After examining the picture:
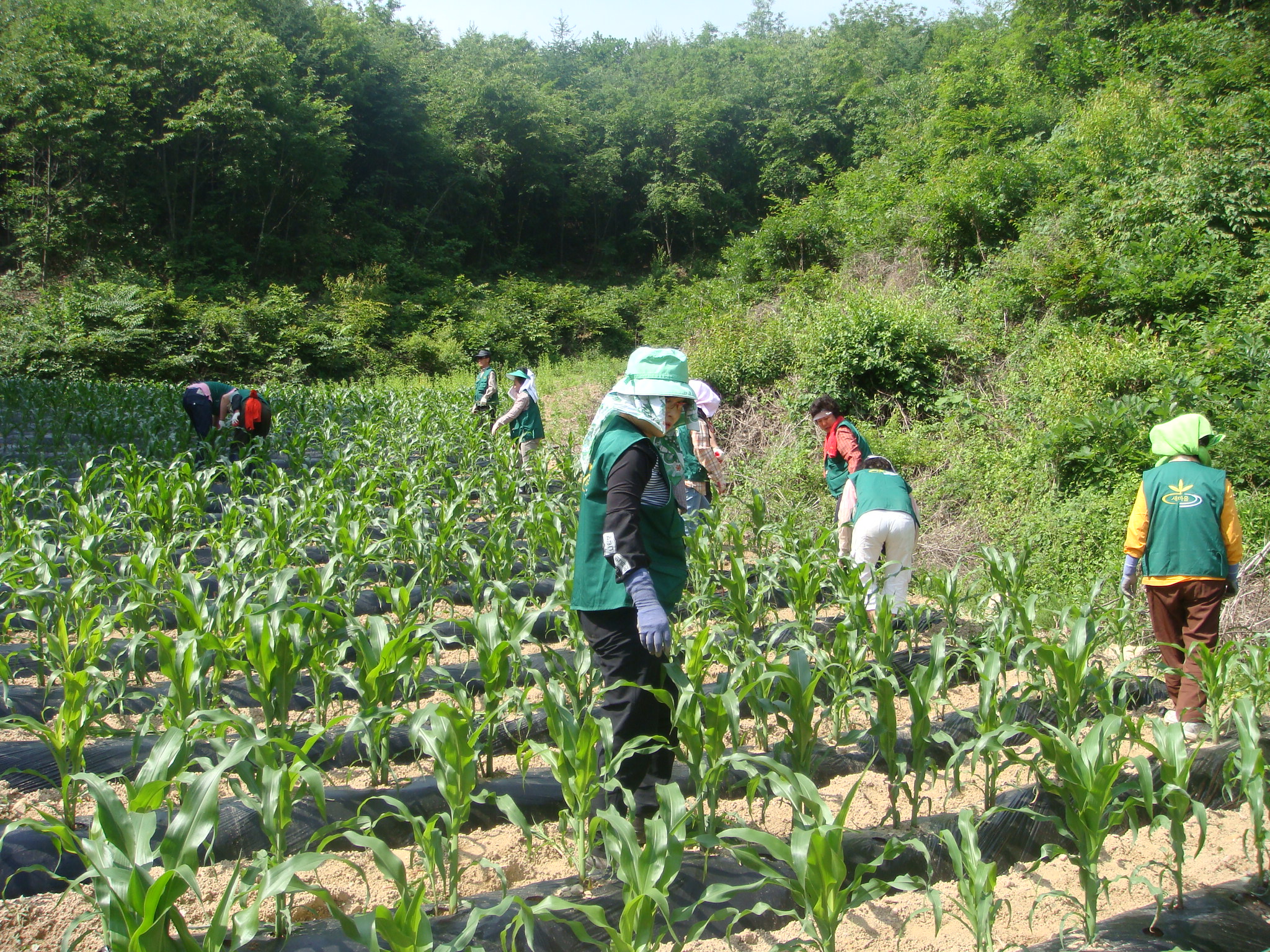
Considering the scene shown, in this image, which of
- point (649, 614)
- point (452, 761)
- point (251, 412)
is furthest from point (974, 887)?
point (251, 412)

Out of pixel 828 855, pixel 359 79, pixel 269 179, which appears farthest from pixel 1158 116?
pixel 359 79

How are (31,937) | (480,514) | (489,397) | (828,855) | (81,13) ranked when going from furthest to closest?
(81,13)
(489,397)
(480,514)
(31,937)
(828,855)

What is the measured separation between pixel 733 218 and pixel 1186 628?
1324 inches

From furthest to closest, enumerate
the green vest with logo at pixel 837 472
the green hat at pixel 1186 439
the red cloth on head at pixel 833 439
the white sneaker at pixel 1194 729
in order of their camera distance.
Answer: the green vest with logo at pixel 837 472, the red cloth on head at pixel 833 439, the green hat at pixel 1186 439, the white sneaker at pixel 1194 729

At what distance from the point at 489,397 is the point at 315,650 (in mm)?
6359

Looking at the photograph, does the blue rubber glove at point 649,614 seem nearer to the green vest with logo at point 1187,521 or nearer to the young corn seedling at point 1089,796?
the young corn seedling at point 1089,796

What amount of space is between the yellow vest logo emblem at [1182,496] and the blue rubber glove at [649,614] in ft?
7.82

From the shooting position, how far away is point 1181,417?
3568 millimetres

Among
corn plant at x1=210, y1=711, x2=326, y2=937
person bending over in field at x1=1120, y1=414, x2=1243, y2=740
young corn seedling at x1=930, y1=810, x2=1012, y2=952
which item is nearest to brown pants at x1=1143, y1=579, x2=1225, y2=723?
person bending over in field at x1=1120, y1=414, x2=1243, y2=740

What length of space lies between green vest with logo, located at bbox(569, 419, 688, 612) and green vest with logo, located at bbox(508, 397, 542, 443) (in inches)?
212

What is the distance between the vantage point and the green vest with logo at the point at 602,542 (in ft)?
8.25

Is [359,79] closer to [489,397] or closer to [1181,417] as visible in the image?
[489,397]

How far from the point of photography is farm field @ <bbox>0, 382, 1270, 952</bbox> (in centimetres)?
188

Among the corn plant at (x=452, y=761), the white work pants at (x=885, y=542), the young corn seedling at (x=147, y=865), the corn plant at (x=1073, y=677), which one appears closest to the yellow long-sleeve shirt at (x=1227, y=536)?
the corn plant at (x=1073, y=677)
